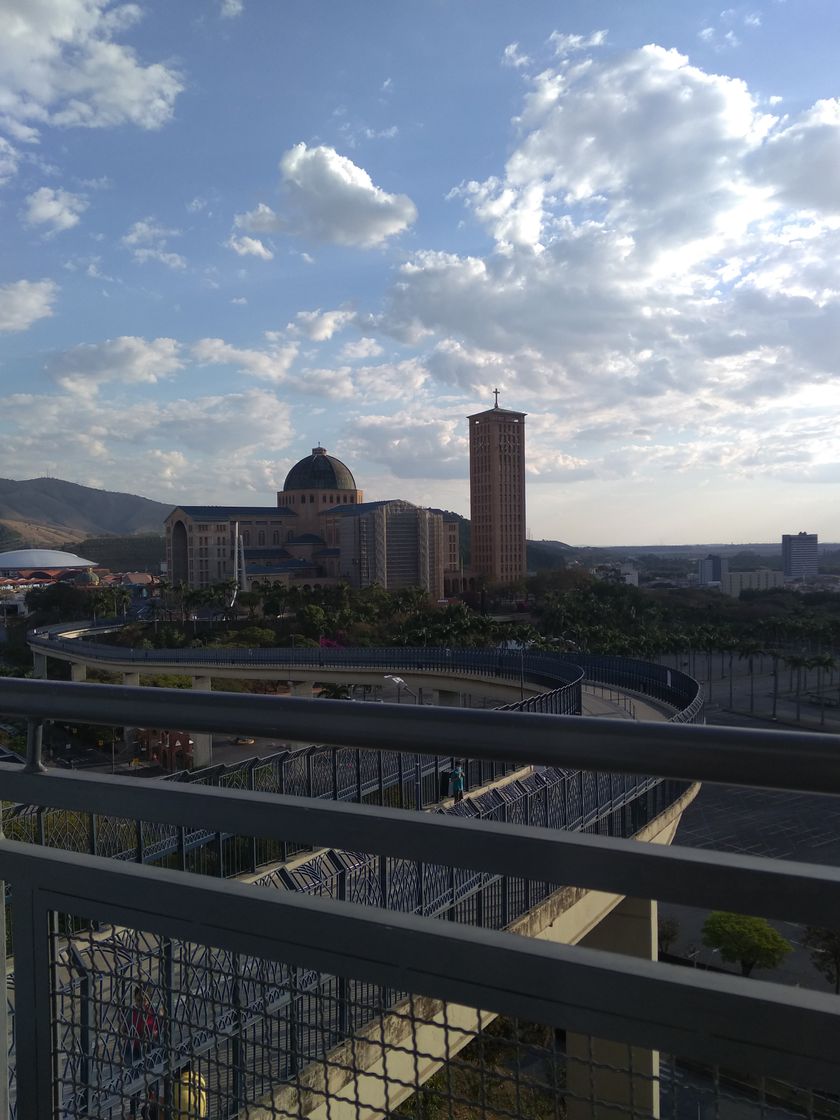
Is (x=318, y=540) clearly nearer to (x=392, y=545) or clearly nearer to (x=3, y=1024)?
(x=392, y=545)

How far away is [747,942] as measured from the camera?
1475 centimetres

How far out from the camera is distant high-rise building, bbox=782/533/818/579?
556 ft

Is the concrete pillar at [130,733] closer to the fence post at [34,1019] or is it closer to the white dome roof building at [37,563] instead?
the fence post at [34,1019]

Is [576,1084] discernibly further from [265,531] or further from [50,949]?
[265,531]

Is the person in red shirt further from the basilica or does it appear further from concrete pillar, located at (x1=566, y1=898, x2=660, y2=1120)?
the basilica

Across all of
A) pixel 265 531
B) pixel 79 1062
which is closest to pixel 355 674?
pixel 79 1062

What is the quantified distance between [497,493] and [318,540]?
18.6m

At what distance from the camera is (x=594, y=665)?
2891 cm

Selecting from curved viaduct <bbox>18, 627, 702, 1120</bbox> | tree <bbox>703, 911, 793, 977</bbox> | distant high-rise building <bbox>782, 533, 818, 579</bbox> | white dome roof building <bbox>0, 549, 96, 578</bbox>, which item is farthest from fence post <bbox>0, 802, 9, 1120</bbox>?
distant high-rise building <bbox>782, 533, 818, 579</bbox>

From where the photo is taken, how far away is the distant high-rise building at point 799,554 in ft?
556

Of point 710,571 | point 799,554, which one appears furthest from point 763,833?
point 799,554

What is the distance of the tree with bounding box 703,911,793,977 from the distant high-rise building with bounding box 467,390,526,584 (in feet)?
230

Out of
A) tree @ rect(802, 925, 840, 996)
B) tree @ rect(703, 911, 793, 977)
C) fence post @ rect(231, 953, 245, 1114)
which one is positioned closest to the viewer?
fence post @ rect(231, 953, 245, 1114)

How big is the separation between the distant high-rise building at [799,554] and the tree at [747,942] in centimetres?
16477
